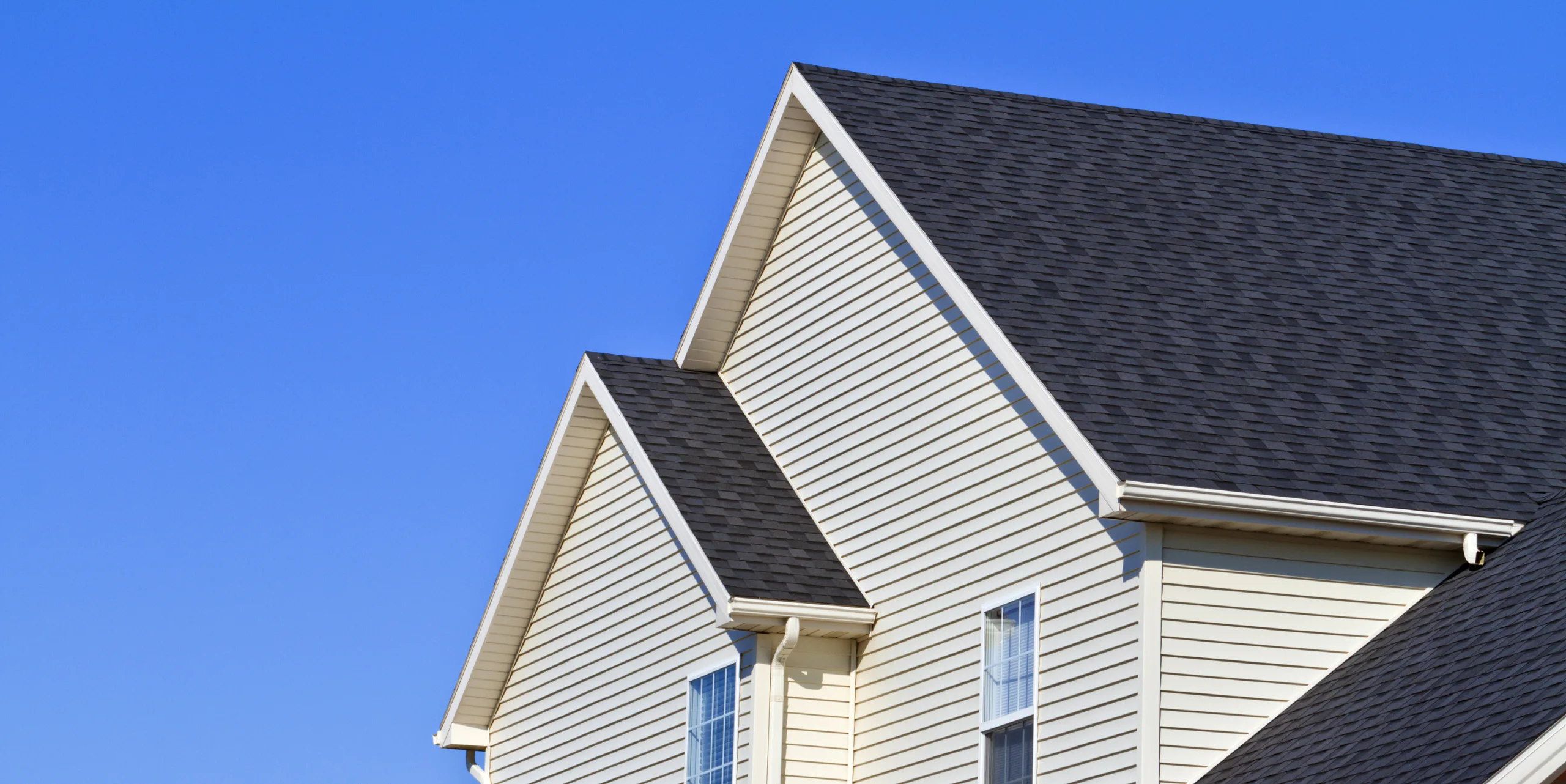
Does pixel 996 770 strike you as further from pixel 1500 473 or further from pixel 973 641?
pixel 1500 473

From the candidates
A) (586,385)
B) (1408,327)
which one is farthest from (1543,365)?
(586,385)

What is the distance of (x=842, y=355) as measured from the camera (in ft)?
59.4

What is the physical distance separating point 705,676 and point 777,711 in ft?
4.72

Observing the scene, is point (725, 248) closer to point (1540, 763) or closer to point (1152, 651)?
point (1152, 651)

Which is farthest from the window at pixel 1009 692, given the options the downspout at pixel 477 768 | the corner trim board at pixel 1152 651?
the downspout at pixel 477 768

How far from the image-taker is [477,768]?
842 inches

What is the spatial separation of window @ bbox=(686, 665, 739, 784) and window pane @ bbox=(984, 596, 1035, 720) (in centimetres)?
253

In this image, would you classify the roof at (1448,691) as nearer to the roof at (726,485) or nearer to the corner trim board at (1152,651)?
the corner trim board at (1152,651)

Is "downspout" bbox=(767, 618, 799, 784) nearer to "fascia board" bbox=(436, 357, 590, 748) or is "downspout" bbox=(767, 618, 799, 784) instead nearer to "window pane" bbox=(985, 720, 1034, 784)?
"window pane" bbox=(985, 720, 1034, 784)

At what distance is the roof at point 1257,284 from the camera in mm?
14367

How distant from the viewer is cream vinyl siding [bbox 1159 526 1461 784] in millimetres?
13539

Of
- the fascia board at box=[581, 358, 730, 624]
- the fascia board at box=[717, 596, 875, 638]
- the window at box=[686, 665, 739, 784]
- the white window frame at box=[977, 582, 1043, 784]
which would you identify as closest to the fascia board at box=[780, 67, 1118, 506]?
the white window frame at box=[977, 582, 1043, 784]

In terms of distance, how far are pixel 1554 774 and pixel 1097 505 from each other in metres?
4.31

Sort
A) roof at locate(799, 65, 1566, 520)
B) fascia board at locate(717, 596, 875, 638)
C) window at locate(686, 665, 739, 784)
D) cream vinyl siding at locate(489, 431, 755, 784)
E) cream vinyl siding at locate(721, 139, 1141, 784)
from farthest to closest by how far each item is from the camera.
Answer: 1. cream vinyl siding at locate(489, 431, 755, 784)
2. window at locate(686, 665, 739, 784)
3. fascia board at locate(717, 596, 875, 638)
4. roof at locate(799, 65, 1566, 520)
5. cream vinyl siding at locate(721, 139, 1141, 784)
